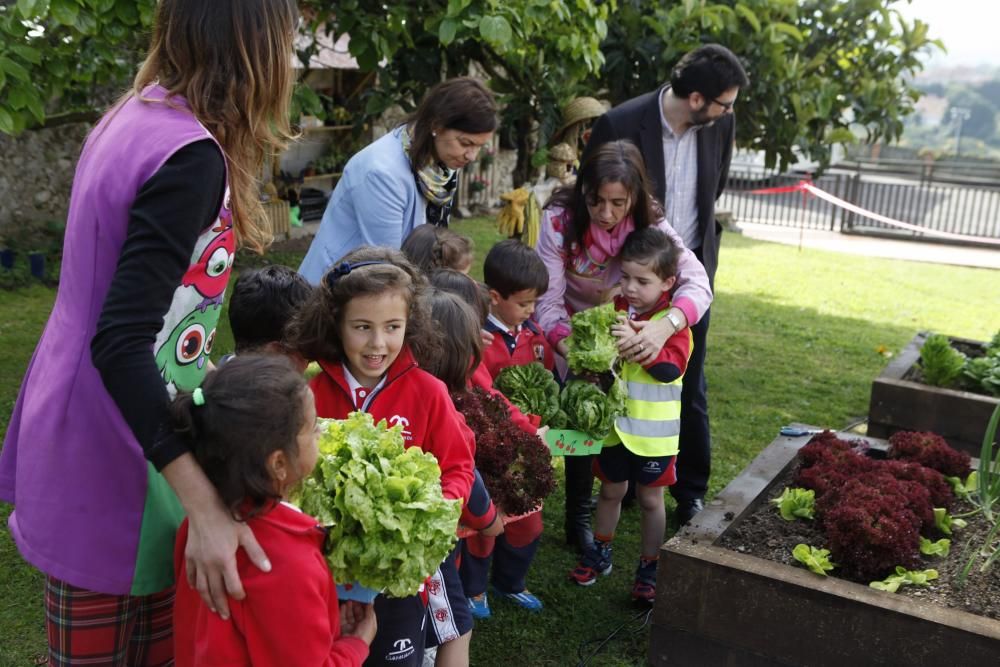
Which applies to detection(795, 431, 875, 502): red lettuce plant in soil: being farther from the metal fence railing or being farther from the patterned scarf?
the metal fence railing

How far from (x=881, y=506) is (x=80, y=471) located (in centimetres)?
280

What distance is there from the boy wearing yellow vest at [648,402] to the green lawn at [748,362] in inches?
15.0

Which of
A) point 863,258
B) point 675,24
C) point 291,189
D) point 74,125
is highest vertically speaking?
point 675,24

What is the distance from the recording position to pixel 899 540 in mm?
3396

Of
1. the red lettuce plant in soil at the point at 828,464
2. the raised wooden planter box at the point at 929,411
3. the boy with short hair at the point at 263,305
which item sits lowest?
the raised wooden planter box at the point at 929,411

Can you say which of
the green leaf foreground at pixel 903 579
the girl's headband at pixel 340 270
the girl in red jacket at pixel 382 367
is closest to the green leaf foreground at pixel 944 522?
the green leaf foreground at pixel 903 579

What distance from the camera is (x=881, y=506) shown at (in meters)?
3.54

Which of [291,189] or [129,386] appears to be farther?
[291,189]

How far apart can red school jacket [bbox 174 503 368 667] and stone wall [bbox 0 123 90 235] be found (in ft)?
31.1

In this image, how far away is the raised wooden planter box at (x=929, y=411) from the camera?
5508 millimetres

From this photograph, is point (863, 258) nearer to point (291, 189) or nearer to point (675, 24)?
point (291, 189)

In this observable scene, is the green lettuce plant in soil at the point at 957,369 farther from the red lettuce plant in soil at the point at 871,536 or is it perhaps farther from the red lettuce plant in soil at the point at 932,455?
the red lettuce plant in soil at the point at 871,536

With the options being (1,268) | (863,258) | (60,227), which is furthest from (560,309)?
(863,258)

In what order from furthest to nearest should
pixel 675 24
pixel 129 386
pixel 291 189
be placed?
pixel 291 189
pixel 675 24
pixel 129 386
